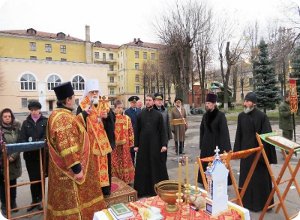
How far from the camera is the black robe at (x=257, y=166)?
434cm

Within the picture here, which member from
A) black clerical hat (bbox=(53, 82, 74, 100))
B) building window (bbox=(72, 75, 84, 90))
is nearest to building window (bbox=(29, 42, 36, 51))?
building window (bbox=(72, 75, 84, 90))

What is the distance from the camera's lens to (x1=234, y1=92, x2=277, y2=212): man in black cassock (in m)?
4.35

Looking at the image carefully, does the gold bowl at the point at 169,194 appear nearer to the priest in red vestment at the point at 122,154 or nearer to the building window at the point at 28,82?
the priest in red vestment at the point at 122,154

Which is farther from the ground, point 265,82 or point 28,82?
point 28,82

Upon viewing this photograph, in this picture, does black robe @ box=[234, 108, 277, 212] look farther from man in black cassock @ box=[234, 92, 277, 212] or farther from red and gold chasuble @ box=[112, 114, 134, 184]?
red and gold chasuble @ box=[112, 114, 134, 184]

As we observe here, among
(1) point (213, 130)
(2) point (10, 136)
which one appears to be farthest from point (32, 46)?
(1) point (213, 130)

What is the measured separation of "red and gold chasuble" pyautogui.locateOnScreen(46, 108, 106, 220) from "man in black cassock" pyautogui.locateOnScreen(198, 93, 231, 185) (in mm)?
2696

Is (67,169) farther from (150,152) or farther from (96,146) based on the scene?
(150,152)

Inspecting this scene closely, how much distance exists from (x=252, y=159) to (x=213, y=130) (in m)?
1.03

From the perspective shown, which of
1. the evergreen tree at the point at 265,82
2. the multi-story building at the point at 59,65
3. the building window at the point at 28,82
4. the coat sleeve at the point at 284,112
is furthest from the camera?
the building window at the point at 28,82

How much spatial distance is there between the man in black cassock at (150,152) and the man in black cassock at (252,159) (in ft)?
4.61

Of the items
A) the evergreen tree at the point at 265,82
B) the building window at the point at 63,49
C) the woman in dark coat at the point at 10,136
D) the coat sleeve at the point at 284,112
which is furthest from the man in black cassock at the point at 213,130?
the building window at the point at 63,49

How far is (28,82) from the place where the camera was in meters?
38.7

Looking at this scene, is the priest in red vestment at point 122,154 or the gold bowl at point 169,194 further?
the priest in red vestment at point 122,154
